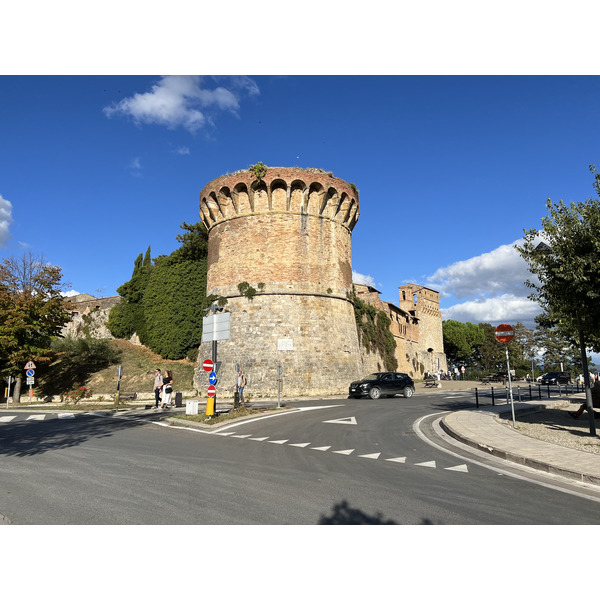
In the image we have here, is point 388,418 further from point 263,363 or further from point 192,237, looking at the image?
point 192,237

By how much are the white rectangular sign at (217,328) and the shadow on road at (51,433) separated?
3.89 meters

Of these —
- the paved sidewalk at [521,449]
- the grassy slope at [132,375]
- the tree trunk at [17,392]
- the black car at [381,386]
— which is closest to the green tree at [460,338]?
the black car at [381,386]

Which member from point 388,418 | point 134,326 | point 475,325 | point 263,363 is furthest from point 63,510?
point 475,325

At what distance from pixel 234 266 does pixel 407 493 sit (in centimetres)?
2452

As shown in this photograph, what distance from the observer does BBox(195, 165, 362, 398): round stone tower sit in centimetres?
2686

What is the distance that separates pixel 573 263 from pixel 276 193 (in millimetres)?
21280

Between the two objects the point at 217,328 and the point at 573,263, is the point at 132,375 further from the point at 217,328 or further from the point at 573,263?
the point at 573,263

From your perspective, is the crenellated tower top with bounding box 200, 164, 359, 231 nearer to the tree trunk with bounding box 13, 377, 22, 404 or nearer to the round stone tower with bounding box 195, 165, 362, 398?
the round stone tower with bounding box 195, 165, 362, 398

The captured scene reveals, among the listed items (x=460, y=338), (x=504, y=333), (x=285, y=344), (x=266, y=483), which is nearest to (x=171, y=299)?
(x=285, y=344)

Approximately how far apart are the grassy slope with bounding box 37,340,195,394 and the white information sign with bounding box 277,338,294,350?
688cm

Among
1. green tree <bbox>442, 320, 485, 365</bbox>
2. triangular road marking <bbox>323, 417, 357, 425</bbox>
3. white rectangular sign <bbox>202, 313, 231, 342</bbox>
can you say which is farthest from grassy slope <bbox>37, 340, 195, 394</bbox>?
green tree <bbox>442, 320, 485, 365</bbox>

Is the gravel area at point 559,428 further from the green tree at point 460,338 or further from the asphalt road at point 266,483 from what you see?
the green tree at point 460,338

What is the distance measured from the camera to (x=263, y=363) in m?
26.5

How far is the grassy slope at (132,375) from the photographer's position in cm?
2756
